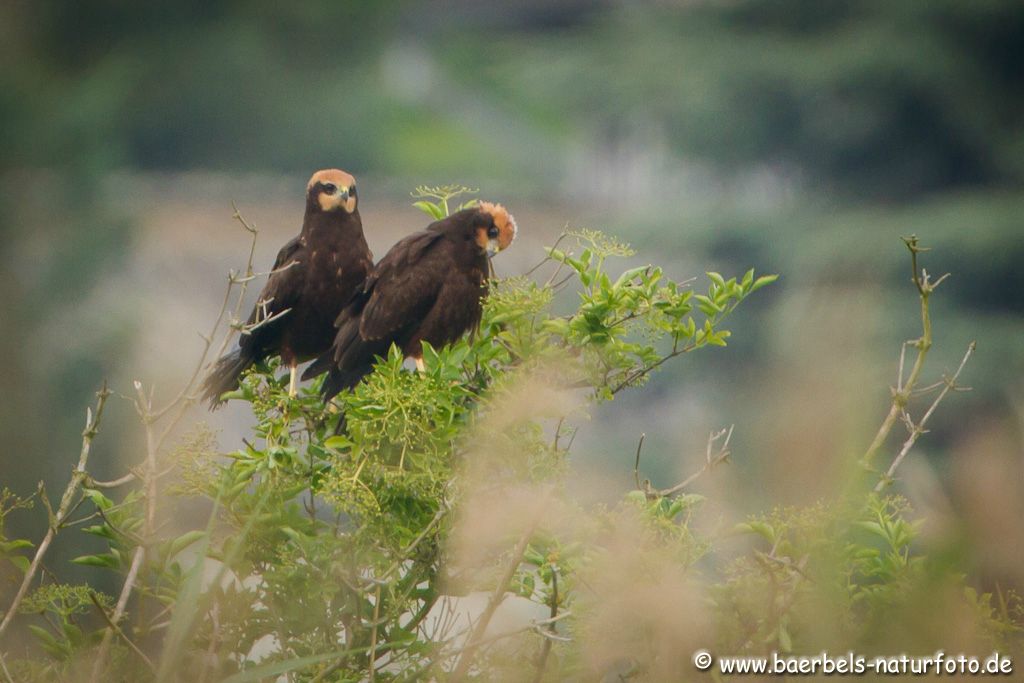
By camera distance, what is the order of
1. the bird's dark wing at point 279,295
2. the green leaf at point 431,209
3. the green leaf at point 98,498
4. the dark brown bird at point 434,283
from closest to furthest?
the green leaf at point 98,498
the green leaf at point 431,209
the dark brown bird at point 434,283
the bird's dark wing at point 279,295

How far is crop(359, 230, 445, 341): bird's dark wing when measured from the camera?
2.33 metres

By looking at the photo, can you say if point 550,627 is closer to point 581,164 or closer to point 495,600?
point 495,600

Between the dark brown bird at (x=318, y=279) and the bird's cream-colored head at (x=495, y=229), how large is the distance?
31 cm

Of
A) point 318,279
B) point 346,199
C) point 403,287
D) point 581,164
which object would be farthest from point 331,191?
point 581,164

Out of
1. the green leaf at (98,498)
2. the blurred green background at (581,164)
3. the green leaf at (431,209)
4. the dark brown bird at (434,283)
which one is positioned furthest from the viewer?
the blurred green background at (581,164)

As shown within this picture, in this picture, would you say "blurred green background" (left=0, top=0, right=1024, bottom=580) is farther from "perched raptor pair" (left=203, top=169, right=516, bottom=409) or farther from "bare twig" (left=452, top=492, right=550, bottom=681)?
"bare twig" (left=452, top=492, right=550, bottom=681)

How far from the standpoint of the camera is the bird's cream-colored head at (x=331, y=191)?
2.60 m

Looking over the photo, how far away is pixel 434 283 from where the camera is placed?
2.37 metres

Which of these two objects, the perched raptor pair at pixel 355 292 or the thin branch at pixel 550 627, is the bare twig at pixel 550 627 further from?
the perched raptor pair at pixel 355 292

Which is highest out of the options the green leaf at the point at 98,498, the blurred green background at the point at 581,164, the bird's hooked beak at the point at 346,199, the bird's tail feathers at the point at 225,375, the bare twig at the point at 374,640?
the blurred green background at the point at 581,164

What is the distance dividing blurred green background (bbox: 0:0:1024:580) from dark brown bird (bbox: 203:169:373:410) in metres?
3.05

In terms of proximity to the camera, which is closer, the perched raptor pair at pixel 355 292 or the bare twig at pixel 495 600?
the bare twig at pixel 495 600

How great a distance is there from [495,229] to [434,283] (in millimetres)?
140

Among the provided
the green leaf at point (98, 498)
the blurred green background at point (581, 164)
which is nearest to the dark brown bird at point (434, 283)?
the green leaf at point (98, 498)
